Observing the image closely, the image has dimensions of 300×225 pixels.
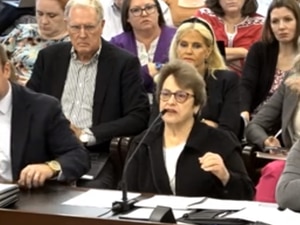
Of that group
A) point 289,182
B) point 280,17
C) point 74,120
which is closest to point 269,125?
point 280,17

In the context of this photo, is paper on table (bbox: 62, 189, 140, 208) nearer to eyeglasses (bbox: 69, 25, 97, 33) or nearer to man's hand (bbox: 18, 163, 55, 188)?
man's hand (bbox: 18, 163, 55, 188)

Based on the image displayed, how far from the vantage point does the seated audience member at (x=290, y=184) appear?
2.50 m

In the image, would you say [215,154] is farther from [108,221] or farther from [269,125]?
[269,125]

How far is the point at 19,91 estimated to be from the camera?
296 centimetres

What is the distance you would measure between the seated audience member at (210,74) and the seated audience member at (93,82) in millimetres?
270

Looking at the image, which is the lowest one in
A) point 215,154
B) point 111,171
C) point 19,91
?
point 111,171

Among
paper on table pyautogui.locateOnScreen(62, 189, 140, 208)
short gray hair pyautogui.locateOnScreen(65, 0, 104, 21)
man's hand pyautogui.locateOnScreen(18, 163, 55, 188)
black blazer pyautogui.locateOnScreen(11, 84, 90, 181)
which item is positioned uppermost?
short gray hair pyautogui.locateOnScreen(65, 0, 104, 21)

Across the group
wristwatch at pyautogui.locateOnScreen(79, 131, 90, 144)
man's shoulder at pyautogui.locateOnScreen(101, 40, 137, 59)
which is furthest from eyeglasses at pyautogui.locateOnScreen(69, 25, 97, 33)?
wristwatch at pyautogui.locateOnScreen(79, 131, 90, 144)

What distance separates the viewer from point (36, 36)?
4.66 metres

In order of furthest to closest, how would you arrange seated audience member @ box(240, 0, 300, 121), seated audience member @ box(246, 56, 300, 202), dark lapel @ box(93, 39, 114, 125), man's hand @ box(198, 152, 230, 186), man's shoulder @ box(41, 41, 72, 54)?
seated audience member @ box(240, 0, 300, 121) → man's shoulder @ box(41, 41, 72, 54) → dark lapel @ box(93, 39, 114, 125) → seated audience member @ box(246, 56, 300, 202) → man's hand @ box(198, 152, 230, 186)

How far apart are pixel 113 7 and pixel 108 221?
124 inches

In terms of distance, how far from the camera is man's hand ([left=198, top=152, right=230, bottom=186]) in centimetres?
280

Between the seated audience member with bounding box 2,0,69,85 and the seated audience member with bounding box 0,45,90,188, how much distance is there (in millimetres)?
1456

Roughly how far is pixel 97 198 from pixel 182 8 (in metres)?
2.71
